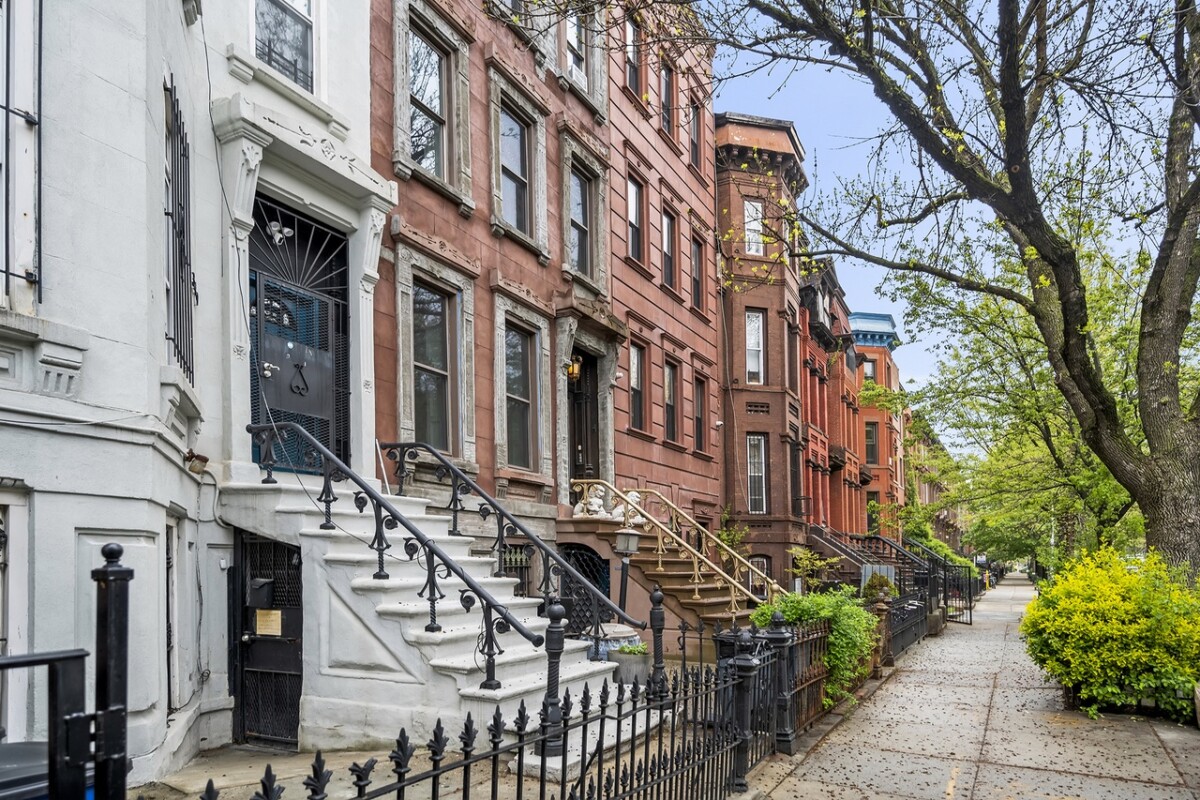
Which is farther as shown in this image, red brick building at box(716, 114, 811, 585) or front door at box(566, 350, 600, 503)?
red brick building at box(716, 114, 811, 585)

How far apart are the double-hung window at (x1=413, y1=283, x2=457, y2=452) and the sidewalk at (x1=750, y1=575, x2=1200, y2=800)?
5687 millimetres

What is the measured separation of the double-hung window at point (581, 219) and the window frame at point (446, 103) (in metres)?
3.65

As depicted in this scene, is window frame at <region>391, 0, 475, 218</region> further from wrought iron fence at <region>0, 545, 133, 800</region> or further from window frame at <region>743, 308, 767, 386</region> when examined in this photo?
window frame at <region>743, 308, 767, 386</region>

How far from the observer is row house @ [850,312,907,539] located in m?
54.5

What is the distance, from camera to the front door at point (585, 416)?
634 inches

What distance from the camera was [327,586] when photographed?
7.79 meters

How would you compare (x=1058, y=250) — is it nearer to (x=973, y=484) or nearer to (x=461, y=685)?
(x=461, y=685)

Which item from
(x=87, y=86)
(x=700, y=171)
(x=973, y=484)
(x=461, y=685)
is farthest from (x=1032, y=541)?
(x=87, y=86)

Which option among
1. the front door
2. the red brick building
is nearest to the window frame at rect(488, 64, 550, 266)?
the front door

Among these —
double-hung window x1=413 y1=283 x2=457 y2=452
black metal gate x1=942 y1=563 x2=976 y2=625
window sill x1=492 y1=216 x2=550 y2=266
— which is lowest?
black metal gate x1=942 y1=563 x2=976 y2=625

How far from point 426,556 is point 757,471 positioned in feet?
62.3

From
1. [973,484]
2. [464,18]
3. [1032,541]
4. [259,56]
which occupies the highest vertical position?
[464,18]

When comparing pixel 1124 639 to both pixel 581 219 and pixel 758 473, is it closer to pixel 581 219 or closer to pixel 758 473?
pixel 581 219

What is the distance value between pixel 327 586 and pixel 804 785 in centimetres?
408
